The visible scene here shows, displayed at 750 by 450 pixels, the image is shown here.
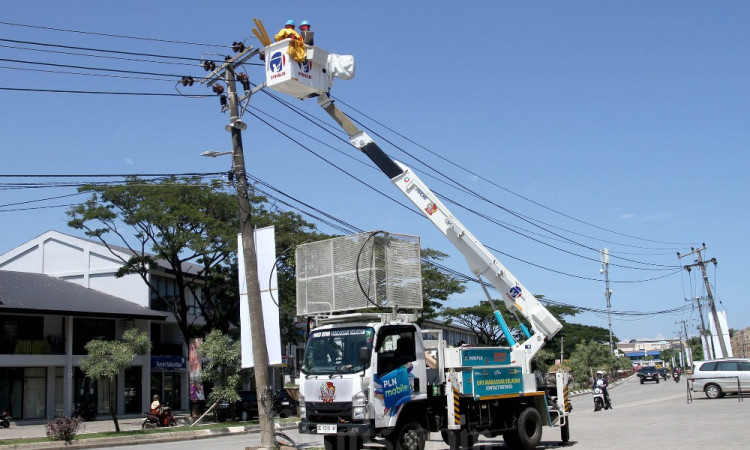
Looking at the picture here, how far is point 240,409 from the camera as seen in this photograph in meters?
36.2

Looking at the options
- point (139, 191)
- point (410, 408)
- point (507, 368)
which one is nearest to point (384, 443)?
point (410, 408)

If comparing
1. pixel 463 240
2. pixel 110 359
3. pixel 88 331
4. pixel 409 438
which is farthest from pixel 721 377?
pixel 88 331

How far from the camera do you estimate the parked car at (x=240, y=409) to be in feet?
Result: 113

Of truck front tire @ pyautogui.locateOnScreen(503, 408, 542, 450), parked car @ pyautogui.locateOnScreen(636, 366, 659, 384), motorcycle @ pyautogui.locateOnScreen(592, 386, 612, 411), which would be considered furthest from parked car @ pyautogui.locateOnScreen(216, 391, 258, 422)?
parked car @ pyautogui.locateOnScreen(636, 366, 659, 384)

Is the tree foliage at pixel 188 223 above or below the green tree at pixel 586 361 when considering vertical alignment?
above

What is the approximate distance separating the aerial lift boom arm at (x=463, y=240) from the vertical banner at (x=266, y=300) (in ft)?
10.3

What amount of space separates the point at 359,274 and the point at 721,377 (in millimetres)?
23673

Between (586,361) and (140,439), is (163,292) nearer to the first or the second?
(140,439)

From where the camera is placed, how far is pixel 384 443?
535 inches

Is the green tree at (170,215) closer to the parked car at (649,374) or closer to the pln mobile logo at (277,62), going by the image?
the pln mobile logo at (277,62)

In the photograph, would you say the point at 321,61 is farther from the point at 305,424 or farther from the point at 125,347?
the point at 125,347

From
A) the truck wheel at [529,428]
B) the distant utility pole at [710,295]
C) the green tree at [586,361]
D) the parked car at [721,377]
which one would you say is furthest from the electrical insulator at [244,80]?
the green tree at [586,361]

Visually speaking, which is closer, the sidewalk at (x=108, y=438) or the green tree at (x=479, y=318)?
the sidewalk at (x=108, y=438)

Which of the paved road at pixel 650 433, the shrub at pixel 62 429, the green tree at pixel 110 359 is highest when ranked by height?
the green tree at pixel 110 359
